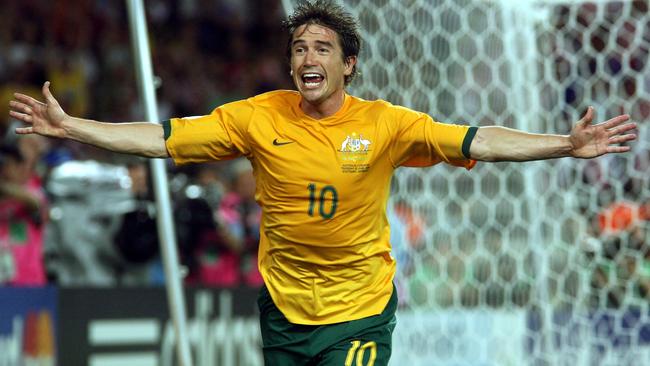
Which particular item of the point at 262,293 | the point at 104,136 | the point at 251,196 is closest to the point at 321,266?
the point at 262,293

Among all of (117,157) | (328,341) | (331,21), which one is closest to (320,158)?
(331,21)

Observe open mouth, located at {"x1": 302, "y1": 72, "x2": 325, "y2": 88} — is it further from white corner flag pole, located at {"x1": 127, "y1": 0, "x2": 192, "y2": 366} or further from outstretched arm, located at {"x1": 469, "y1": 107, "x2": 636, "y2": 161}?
white corner flag pole, located at {"x1": 127, "y1": 0, "x2": 192, "y2": 366}

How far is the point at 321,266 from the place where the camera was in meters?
4.42

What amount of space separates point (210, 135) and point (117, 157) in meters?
4.80

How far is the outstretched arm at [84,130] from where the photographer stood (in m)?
4.20

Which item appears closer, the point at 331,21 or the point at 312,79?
the point at 312,79

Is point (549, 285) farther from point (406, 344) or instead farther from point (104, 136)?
point (104, 136)

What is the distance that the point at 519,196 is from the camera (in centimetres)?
703

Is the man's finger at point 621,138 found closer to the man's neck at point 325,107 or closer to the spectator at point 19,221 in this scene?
the man's neck at point 325,107

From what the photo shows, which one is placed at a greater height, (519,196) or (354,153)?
(354,153)

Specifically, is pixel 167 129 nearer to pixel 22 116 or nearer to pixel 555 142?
pixel 22 116

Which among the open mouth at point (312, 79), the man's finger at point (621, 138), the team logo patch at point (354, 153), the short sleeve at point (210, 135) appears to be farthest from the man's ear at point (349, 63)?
the man's finger at point (621, 138)

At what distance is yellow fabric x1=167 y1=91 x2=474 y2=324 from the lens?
14.2 ft

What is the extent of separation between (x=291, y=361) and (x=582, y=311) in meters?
2.95
